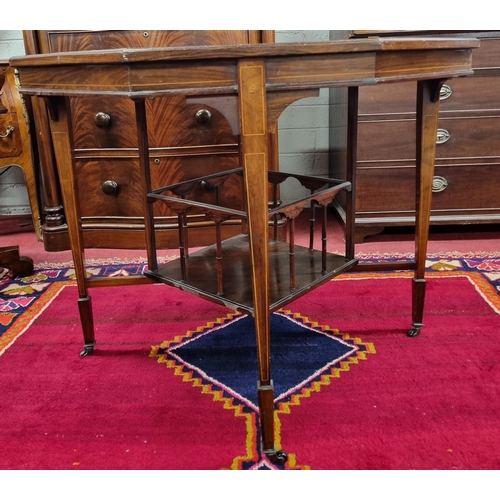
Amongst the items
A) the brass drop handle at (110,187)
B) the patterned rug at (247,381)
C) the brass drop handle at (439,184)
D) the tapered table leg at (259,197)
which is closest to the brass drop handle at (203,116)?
the brass drop handle at (110,187)

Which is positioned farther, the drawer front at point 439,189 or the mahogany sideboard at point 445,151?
the drawer front at point 439,189

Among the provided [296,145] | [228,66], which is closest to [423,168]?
[228,66]

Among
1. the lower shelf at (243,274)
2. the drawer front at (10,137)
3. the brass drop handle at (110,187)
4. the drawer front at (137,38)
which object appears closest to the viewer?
the lower shelf at (243,274)

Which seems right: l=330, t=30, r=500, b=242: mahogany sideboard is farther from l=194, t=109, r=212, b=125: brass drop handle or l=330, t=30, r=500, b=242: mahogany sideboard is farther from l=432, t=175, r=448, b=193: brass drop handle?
l=194, t=109, r=212, b=125: brass drop handle

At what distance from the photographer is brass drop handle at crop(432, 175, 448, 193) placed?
2549 millimetres

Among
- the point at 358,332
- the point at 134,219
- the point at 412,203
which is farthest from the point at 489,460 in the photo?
the point at 134,219

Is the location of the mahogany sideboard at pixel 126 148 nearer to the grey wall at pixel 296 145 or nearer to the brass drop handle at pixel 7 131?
the brass drop handle at pixel 7 131

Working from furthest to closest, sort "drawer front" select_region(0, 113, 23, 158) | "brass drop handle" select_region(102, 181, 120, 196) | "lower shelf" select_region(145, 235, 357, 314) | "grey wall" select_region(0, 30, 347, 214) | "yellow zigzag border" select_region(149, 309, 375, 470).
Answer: "grey wall" select_region(0, 30, 347, 214)
"drawer front" select_region(0, 113, 23, 158)
"brass drop handle" select_region(102, 181, 120, 196)
"lower shelf" select_region(145, 235, 357, 314)
"yellow zigzag border" select_region(149, 309, 375, 470)

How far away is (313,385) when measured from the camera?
1431mm

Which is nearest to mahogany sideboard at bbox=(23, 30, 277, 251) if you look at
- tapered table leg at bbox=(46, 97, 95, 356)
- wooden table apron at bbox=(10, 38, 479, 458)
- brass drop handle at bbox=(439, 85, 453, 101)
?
brass drop handle at bbox=(439, 85, 453, 101)

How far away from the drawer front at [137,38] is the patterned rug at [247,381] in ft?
3.83

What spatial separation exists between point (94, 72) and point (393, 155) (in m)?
1.72

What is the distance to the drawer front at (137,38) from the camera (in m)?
2.40

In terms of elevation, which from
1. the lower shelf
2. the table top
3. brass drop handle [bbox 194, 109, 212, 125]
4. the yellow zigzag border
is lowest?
→ the yellow zigzag border
